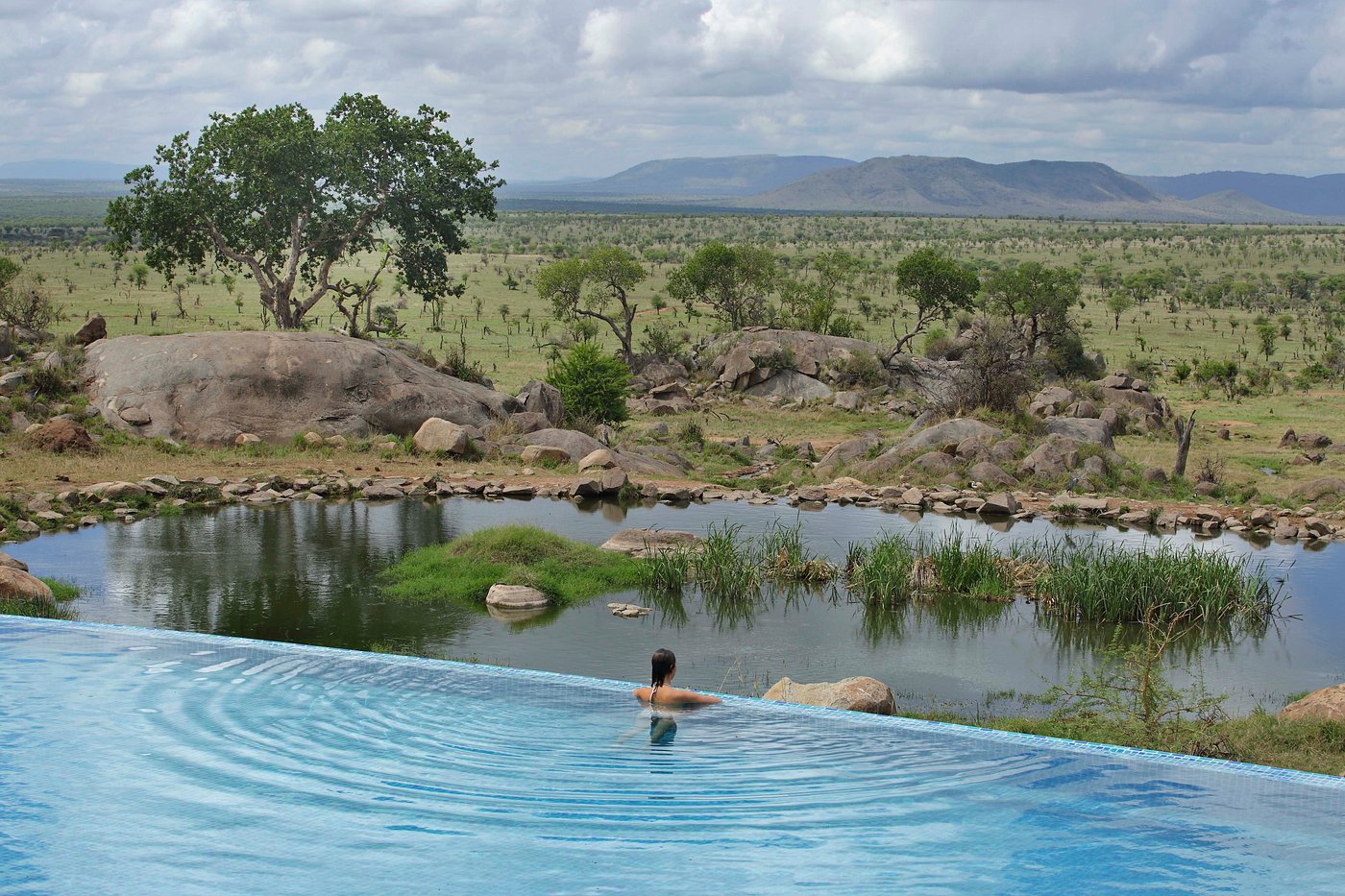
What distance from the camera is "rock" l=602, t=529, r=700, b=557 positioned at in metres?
17.3

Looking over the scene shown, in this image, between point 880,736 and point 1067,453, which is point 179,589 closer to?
point 880,736

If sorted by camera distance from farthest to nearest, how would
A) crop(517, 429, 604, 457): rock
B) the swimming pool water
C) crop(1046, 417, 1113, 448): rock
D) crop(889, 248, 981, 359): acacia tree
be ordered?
crop(889, 248, 981, 359): acacia tree < crop(1046, 417, 1113, 448): rock < crop(517, 429, 604, 457): rock < the swimming pool water

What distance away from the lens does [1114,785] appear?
8.12m

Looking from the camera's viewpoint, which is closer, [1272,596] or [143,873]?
[143,873]

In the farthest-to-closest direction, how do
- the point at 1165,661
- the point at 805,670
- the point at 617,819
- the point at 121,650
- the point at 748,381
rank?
the point at 748,381 → the point at 1165,661 → the point at 805,670 → the point at 121,650 → the point at 617,819

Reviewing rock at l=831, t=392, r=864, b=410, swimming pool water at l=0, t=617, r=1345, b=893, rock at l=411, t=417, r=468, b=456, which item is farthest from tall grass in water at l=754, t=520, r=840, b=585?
rock at l=831, t=392, r=864, b=410

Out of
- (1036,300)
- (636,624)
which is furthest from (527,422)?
(1036,300)

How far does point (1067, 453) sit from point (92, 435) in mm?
18632

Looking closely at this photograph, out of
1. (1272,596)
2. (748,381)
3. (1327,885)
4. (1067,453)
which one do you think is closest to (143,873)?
(1327,885)

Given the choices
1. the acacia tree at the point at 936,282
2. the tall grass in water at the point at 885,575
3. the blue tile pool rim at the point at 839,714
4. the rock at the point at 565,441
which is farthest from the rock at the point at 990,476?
the acacia tree at the point at 936,282

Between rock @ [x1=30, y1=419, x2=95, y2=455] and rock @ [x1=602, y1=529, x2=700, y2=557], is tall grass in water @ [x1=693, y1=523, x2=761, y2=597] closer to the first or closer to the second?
rock @ [x1=602, y1=529, x2=700, y2=557]

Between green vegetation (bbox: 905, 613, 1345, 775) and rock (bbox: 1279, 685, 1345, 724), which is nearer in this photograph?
green vegetation (bbox: 905, 613, 1345, 775)

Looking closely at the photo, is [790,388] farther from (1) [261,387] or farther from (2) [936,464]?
(1) [261,387]

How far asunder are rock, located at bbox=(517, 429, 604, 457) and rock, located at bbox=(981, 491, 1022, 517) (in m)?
7.94
